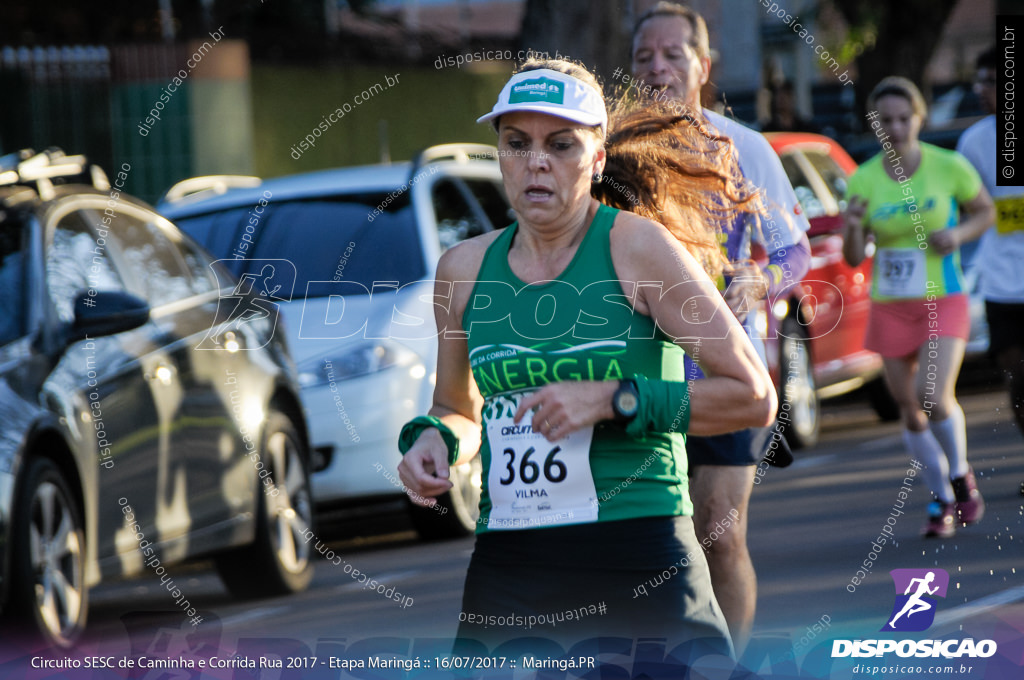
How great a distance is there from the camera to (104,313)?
20.6 feet

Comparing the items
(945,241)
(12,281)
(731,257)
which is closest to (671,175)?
(731,257)

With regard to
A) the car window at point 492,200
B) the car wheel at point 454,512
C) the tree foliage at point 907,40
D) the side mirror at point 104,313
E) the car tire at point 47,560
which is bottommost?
the car wheel at point 454,512

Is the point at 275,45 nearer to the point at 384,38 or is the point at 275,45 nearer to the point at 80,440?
the point at 384,38

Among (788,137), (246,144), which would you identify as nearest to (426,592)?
(788,137)

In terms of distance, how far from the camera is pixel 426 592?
723 cm

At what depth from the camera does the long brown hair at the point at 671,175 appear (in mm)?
4109

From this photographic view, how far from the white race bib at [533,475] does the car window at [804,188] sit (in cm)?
793

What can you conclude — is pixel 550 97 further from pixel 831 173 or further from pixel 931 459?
pixel 831 173

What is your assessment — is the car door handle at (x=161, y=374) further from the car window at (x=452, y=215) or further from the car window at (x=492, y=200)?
the car window at (x=492, y=200)

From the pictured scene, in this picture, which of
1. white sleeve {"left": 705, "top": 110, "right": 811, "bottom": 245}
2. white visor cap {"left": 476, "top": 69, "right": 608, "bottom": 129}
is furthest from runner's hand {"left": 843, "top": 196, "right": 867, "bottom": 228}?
white visor cap {"left": 476, "top": 69, "right": 608, "bottom": 129}

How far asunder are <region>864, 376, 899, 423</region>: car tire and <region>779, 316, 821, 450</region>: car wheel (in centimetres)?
143

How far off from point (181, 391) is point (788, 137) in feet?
20.5

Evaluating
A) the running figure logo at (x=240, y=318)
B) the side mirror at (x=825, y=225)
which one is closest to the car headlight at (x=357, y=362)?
the running figure logo at (x=240, y=318)

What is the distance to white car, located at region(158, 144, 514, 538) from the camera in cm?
816
